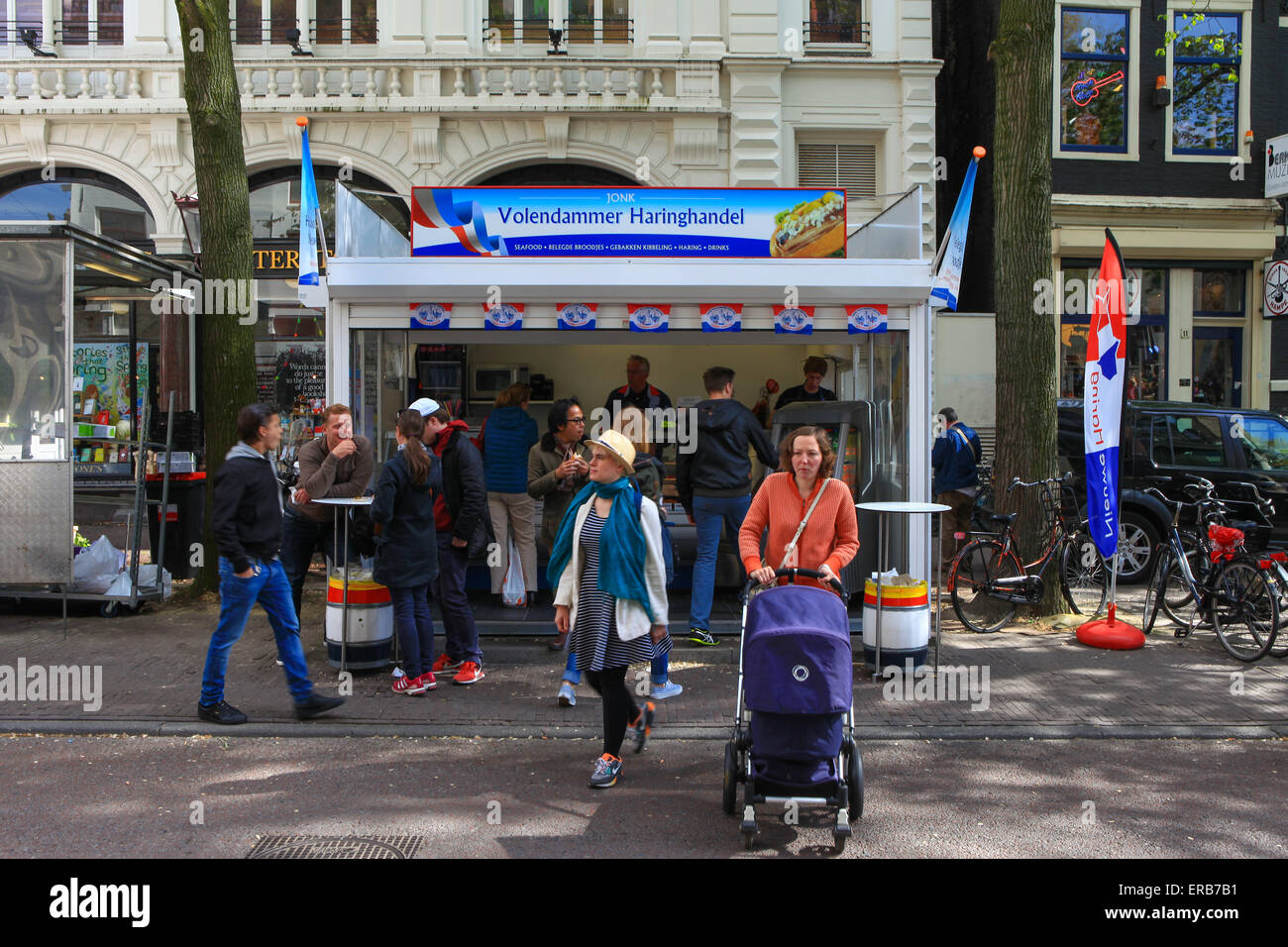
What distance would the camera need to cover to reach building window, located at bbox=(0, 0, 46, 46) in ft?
51.5

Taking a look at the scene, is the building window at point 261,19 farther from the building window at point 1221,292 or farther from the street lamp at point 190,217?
the building window at point 1221,292

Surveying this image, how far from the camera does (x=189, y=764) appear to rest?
5898mm

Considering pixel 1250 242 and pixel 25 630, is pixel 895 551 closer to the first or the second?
pixel 25 630

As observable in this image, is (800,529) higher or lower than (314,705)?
higher

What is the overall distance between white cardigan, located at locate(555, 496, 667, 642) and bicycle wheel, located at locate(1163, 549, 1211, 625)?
18.3 feet

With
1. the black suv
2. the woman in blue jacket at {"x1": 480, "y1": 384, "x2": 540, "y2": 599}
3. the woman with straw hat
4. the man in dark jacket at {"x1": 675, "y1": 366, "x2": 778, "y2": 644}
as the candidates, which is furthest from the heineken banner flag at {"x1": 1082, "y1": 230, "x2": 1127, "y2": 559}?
the woman with straw hat

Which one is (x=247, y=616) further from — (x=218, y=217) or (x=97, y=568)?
(x=218, y=217)

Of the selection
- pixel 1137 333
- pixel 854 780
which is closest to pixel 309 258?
pixel 854 780

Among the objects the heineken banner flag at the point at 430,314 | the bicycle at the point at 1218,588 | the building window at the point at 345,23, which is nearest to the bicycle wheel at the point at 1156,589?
the bicycle at the point at 1218,588

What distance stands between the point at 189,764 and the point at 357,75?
12343 millimetres

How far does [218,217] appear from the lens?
10.1 metres

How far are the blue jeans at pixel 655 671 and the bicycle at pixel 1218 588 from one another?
4.61m

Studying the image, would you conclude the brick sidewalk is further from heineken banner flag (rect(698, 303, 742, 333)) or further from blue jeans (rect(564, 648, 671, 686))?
heineken banner flag (rect(698, 303, 742, 333))

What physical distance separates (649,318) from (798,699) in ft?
15.1
